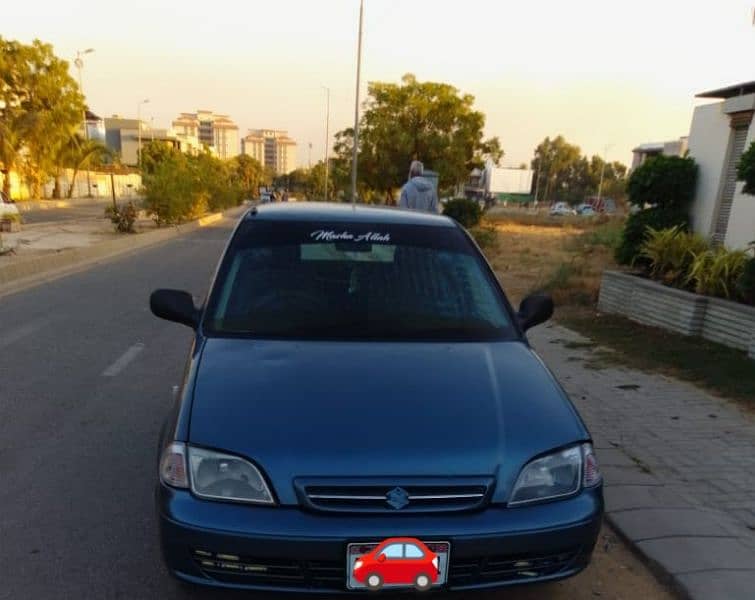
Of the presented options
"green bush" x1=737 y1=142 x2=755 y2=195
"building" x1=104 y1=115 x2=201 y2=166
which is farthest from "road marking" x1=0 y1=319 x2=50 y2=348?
"building" x1=104 y1=115 x2=201 y2=166

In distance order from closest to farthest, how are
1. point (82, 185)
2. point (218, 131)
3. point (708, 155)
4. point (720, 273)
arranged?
point (720, 273), point (708, 155), point (82, 185), point (218, 131)

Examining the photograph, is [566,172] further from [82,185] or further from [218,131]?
[218,131]

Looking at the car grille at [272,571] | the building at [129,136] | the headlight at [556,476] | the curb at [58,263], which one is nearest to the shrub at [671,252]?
the headlight at [556,476]

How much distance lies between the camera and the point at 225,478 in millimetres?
2164

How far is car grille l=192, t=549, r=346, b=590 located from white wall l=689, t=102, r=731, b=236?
9057 millimetres

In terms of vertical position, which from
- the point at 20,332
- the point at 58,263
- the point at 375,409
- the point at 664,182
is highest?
the point at 664,182

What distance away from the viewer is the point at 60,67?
37.2 meters

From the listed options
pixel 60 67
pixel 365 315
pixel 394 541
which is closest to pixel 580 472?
pixel 394 541

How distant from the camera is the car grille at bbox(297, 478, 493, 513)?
2.09m

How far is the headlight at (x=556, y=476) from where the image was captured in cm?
222

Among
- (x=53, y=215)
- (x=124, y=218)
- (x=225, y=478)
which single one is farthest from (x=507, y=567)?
(x=53, y=215)

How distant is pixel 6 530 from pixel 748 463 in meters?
4.50

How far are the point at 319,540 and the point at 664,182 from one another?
8908 millimetres

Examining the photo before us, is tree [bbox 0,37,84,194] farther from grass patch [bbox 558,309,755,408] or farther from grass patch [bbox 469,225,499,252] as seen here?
grass patch [bbox 558,309,755,408]
